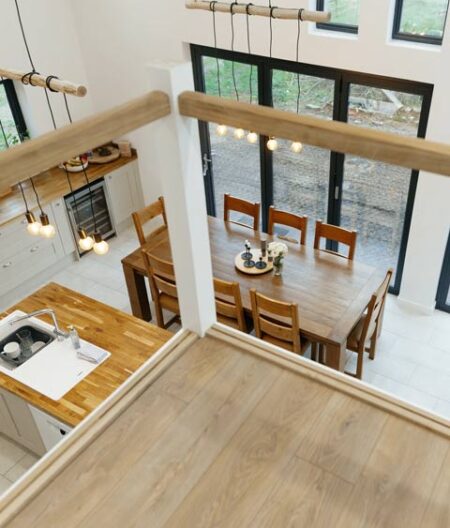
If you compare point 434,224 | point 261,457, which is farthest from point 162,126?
point 434,224

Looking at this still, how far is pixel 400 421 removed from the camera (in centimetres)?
207

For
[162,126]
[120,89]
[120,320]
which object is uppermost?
[162,126]

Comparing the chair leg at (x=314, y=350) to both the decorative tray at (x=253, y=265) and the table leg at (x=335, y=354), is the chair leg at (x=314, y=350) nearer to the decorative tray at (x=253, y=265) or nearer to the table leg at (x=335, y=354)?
the table leg at (x=335, y=354)

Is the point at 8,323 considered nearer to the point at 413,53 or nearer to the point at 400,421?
the point at 400,421

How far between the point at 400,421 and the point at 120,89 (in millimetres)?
5495

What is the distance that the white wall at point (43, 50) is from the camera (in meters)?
5.94

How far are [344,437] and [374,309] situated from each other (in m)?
2.50

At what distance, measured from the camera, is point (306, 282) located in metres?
4.66

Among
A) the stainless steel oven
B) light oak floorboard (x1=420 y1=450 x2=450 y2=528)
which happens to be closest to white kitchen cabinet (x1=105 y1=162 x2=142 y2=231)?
the stainless steel oven

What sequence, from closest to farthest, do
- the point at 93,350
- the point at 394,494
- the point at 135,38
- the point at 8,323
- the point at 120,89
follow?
1. the point at 394,494
2. the point at 93,350
3. the point at 8,323
4. the point at 135,38
5. the point at 120,89

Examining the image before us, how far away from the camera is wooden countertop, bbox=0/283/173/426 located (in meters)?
3.83

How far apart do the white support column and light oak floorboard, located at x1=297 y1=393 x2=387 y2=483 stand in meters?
0.65

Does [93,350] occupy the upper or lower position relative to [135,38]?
lower

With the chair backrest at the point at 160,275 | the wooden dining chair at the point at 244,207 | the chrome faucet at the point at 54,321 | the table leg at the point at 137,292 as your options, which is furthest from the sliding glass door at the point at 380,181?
the chrome faucet at the point at 54,321
